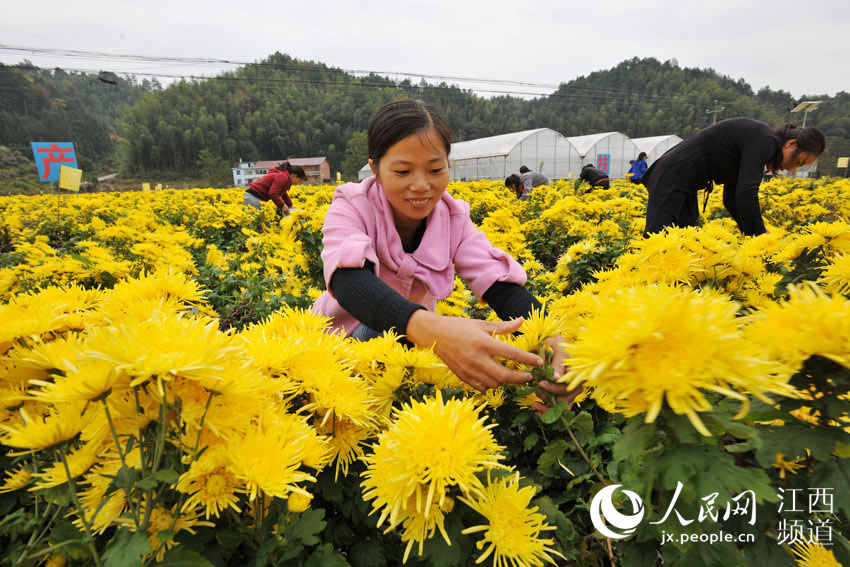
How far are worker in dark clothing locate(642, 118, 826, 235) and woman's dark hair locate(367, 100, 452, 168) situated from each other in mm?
1908

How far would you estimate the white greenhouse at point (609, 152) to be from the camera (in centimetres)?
3234

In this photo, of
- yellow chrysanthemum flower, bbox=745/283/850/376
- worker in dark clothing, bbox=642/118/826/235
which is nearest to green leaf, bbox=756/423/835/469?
yellow chrysanthemum flower, bbox=745/283/850/376

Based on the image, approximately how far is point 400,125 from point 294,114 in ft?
243

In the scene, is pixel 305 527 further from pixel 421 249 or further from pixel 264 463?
pixel 421 249

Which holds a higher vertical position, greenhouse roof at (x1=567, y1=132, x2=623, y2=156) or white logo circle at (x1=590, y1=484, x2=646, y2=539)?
greenhouse roof at (x1=567, y1=132, x2=623, y2=156)

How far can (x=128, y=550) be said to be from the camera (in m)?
0.59

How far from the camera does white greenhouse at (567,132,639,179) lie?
1273 inches

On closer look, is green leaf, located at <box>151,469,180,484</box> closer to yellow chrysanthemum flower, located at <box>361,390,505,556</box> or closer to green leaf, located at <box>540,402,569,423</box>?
yellow chrysanthemum flower, located at <box>361,390,505,556</box>

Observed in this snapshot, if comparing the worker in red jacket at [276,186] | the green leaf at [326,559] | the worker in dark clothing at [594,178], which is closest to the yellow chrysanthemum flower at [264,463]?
the green leaf at [326,559]

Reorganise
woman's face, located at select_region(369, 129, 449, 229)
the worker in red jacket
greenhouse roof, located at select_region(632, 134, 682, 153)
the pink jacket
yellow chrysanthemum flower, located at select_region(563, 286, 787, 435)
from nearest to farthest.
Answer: yellow chrysanthemum flower, located at select_region(563, 286, 787, 435)
woman's face, located at select_region(369, 129, 449, 229)
the pink jacket
the worker in red jacket
greenhouse roof, located at select_region(632, 134, 682, 153)

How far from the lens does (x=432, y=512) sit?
73 centimetres

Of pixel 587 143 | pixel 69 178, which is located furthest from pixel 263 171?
pixel 69 178

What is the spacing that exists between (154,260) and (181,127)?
2992 inches

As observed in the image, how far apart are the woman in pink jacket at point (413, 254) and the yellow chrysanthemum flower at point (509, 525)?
0.96ft
